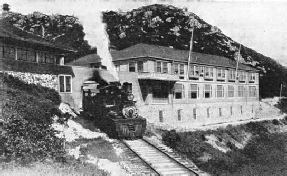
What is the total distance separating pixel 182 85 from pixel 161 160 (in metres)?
18.8

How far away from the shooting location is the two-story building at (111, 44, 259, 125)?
27.8 meters

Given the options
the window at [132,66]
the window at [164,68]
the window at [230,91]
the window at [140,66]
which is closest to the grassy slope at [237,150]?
the window at [230,91]

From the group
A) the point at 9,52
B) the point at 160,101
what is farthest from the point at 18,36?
the point at 160,101

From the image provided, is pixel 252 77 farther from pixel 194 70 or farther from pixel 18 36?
pixel 18 36

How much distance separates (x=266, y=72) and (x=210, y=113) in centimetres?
2644

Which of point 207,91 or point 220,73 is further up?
point 220,73

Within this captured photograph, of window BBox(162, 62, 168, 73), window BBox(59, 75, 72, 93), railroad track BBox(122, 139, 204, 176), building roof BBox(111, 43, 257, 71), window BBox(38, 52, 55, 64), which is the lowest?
railroad track BBox(122, 139, 204, 176)

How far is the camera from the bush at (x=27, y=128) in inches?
487

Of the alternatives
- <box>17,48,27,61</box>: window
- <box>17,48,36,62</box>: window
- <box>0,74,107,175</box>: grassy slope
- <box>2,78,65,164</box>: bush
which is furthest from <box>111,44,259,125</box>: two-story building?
<box>0,74,107,175</box>: grassy slope

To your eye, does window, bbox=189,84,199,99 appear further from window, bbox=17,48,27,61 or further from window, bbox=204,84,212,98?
window, bbox=17,48,27,61

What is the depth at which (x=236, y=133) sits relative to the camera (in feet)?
93.8

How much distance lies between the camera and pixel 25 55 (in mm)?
21641

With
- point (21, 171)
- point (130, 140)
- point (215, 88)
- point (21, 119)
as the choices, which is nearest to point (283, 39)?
point (215, 88)

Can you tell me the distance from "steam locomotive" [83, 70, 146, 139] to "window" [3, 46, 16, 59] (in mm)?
6570
